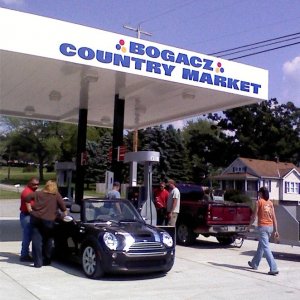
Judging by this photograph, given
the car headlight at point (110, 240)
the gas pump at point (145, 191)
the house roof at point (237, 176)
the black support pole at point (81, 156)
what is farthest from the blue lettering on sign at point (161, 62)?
the house roof at point (237, 176)

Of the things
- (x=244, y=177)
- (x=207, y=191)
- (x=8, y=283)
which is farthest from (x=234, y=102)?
(x=244, y=177)

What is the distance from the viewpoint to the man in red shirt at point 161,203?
15975mm

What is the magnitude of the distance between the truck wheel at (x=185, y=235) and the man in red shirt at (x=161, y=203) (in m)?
0.56

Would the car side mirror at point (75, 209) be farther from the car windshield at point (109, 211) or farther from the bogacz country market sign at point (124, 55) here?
the bogacz country market sign at point (124, 55)

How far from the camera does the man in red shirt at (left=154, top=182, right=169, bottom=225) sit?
52.4ft

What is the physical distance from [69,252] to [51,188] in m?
1.32

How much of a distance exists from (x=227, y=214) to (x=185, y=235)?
4.48 ft

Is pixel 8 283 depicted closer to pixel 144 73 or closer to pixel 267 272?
pixel 267 272

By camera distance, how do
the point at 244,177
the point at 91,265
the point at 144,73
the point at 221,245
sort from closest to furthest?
the point at 91,265
the point at 144,73
the point at 221,245
the point at 244,177

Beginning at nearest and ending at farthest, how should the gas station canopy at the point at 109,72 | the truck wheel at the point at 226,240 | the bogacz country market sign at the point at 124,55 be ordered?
1. the bogacz country market sign at the point at 124,55
2. the gas station canopy at the point at 109,72
3. the truck wheel at the point at 226,240

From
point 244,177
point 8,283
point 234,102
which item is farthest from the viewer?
point 244,177

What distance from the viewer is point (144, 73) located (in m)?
14.0

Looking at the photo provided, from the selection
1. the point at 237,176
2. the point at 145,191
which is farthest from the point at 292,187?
the point at 145,191

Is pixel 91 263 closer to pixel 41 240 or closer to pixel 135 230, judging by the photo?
pixel 135 230
